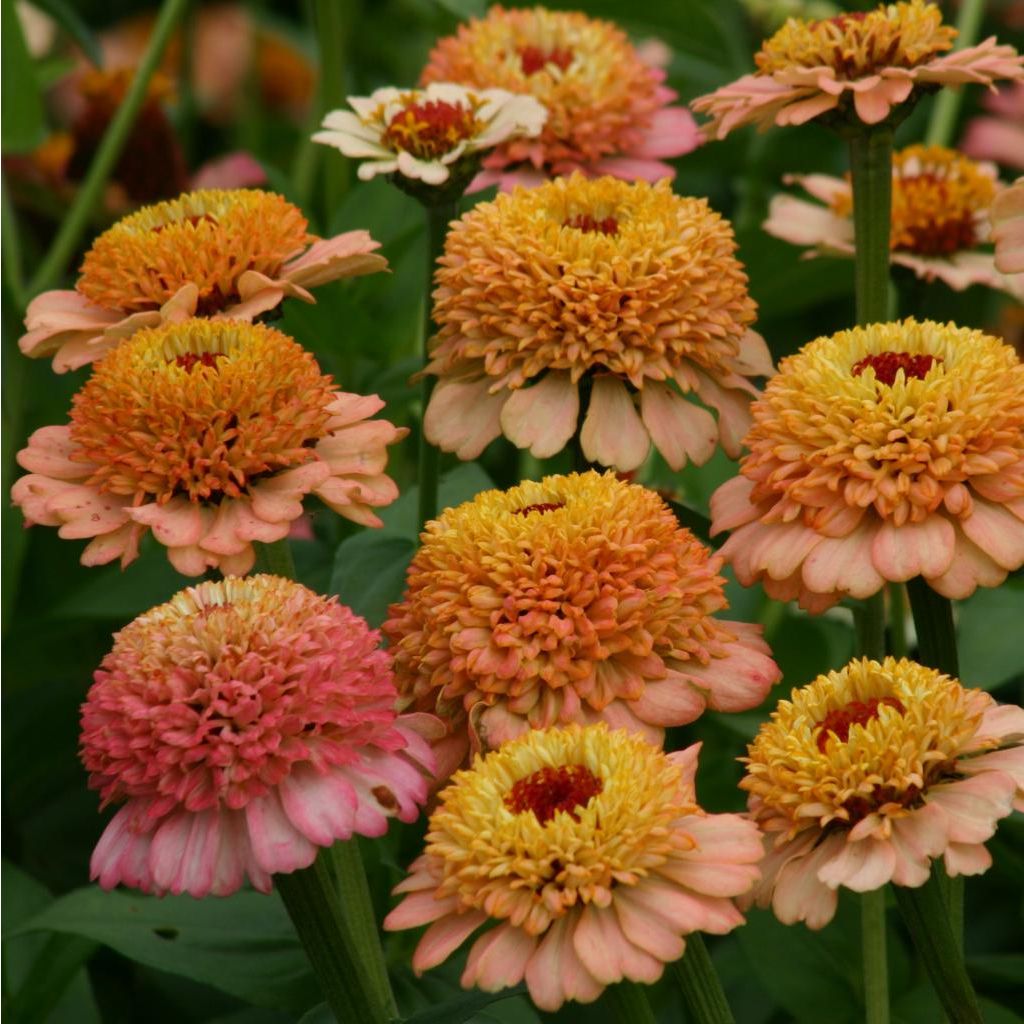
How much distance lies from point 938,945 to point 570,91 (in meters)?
0.46

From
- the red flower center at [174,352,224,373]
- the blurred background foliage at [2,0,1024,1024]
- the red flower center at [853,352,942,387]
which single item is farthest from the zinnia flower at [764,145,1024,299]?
the red flower center at [174,352,224,373]

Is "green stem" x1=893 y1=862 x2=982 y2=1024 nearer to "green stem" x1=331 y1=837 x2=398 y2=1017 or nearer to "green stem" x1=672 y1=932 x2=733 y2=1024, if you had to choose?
"green stem" x1=672 y1=932 x2=733 y2=1024

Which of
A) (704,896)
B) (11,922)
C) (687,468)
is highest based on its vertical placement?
(704,896)

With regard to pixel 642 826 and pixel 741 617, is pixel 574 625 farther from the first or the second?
pixel 741 617

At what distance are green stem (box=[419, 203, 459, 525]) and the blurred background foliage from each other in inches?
0.9

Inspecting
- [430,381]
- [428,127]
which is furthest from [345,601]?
[428,127]

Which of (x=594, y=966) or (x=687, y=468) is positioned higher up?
(x=594, y=966)

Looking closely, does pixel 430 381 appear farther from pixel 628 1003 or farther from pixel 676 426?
pixel 628 1003

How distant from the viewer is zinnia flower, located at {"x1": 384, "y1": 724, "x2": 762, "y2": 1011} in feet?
1.54

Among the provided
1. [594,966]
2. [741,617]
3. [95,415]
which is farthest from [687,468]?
[594,966]

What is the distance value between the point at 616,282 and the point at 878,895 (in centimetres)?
25

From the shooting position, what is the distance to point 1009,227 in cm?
68

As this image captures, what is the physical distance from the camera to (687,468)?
965mm

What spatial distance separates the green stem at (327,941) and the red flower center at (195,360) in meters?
0.18
